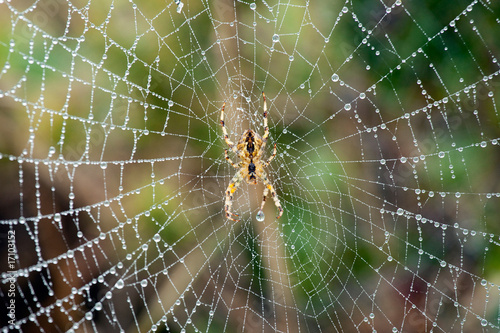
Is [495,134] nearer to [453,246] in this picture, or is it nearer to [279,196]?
[453,246]

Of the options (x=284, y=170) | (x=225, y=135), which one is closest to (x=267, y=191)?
(x=284, y=170)

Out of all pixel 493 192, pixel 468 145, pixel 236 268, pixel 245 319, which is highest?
pixel 468 145

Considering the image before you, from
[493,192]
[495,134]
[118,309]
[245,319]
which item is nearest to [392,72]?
[495,134]

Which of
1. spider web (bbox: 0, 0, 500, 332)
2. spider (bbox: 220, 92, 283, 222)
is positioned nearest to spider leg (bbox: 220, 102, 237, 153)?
spider (bbox: 220, 92, 283, 222)

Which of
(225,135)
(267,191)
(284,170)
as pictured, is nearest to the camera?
(225,135)

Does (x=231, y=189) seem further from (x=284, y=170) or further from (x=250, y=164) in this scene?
(x=284, y=170)

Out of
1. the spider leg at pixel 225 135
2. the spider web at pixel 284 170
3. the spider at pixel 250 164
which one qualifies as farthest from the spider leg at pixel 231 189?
the spider leg at pixel 225 135

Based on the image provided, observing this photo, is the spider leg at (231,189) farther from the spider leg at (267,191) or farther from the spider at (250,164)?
the spider leg at (267,191)

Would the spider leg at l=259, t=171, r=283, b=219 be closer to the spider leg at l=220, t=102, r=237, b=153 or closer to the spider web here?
the spider web

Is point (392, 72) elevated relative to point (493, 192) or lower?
elevated
